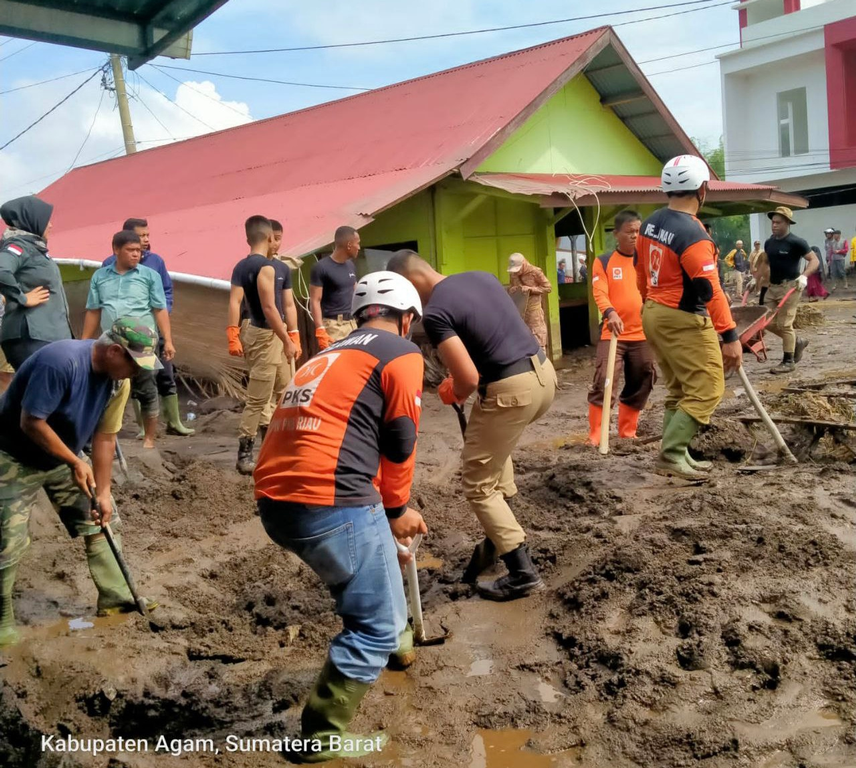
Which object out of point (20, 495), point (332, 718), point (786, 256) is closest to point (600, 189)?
point (786, 256)

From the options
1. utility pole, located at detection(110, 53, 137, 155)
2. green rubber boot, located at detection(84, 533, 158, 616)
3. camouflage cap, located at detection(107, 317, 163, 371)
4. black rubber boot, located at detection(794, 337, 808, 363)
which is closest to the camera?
camouflage cap, located at detection(107, 317, 163, 371)

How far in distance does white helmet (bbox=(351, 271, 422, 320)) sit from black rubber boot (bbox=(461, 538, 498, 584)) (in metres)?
1.74

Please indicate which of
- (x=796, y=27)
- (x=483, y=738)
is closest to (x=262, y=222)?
(x=483, y=738)

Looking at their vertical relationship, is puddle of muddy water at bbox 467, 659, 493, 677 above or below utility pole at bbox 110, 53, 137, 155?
below

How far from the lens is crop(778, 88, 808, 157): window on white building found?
2677 centimetres

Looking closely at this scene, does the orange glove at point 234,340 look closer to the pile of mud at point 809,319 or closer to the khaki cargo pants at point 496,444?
the khaki cargo pants at point 496,444

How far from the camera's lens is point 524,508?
549 centimetres

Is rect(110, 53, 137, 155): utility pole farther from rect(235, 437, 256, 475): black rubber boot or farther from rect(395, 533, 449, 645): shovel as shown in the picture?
rect(395, 533, 449, 645): shovel

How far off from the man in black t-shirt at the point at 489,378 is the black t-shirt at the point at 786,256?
6.65 meters

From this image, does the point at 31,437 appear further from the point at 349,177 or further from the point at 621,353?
the point at 349,177

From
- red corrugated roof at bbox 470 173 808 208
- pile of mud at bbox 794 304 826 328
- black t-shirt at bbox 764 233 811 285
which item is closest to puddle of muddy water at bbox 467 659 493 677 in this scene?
red corrugated roof at bbox 470 173 808 208

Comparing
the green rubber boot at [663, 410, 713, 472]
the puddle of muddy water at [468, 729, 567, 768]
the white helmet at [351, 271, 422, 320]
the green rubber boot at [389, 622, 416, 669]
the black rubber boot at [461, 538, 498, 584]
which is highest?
the white helmet at [351, 271, 422, 320]

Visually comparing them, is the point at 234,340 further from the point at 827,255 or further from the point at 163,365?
the point at 827,255

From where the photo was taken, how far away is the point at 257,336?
6.64m
